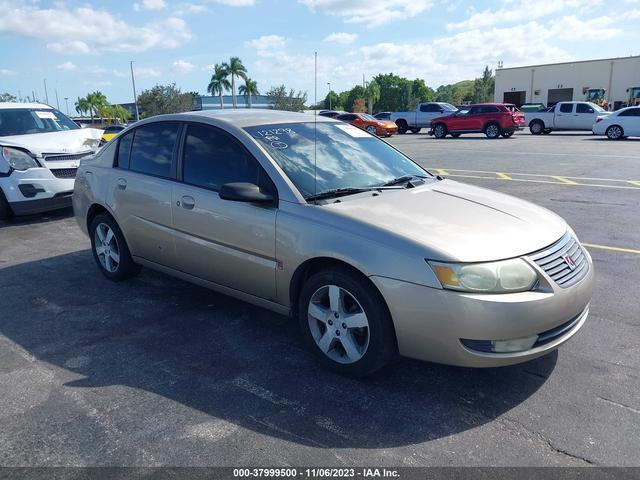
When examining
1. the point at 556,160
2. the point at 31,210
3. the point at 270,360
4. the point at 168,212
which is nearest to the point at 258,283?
the point at 270,360

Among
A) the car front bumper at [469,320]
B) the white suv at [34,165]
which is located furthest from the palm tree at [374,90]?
the car front bumper at [469,320]

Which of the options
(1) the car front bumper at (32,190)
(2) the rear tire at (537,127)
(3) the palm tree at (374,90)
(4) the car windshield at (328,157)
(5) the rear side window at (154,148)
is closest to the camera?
(4) the car windshield at (328,157)

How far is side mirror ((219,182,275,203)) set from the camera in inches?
139

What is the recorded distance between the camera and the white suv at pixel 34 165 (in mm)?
7922

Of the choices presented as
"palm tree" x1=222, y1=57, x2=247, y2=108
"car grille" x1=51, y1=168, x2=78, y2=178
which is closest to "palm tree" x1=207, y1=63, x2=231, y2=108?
"palm tree" x1=222, y1=57, x2=247, y2=108

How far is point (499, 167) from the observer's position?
14281 mm

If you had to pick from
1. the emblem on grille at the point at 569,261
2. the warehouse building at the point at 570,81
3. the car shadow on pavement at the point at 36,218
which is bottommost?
the car shadow on pavement at the point at 36,218

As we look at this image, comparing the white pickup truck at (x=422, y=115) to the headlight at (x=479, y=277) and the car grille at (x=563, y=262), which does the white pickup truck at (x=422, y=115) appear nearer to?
the car grille at (x=563, y=262)

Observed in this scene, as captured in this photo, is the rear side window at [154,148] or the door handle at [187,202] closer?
the door handle at [187,202]

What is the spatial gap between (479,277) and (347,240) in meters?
0.80

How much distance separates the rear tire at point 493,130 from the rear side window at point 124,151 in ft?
78.6

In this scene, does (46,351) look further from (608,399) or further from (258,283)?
(608,399)

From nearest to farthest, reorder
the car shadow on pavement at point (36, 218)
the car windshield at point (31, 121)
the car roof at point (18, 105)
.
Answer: the car shadow on pavement at point (36, 218) < the car windshield at point (31, 121) < the car roof at point (18, 105)

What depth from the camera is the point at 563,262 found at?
10.7ft
